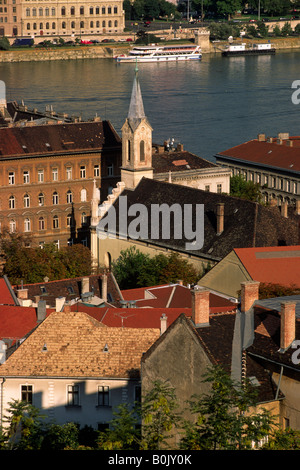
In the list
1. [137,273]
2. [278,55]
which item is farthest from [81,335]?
[278,55]

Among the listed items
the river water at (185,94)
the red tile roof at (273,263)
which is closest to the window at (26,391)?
the red tile roof at (273,263)

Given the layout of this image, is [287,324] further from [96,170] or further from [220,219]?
[96,170]

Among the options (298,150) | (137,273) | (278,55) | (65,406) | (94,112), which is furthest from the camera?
(278,55)

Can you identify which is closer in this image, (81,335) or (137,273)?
(81,335)

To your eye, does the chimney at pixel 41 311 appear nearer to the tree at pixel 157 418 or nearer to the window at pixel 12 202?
the tree at pixel 157 418
